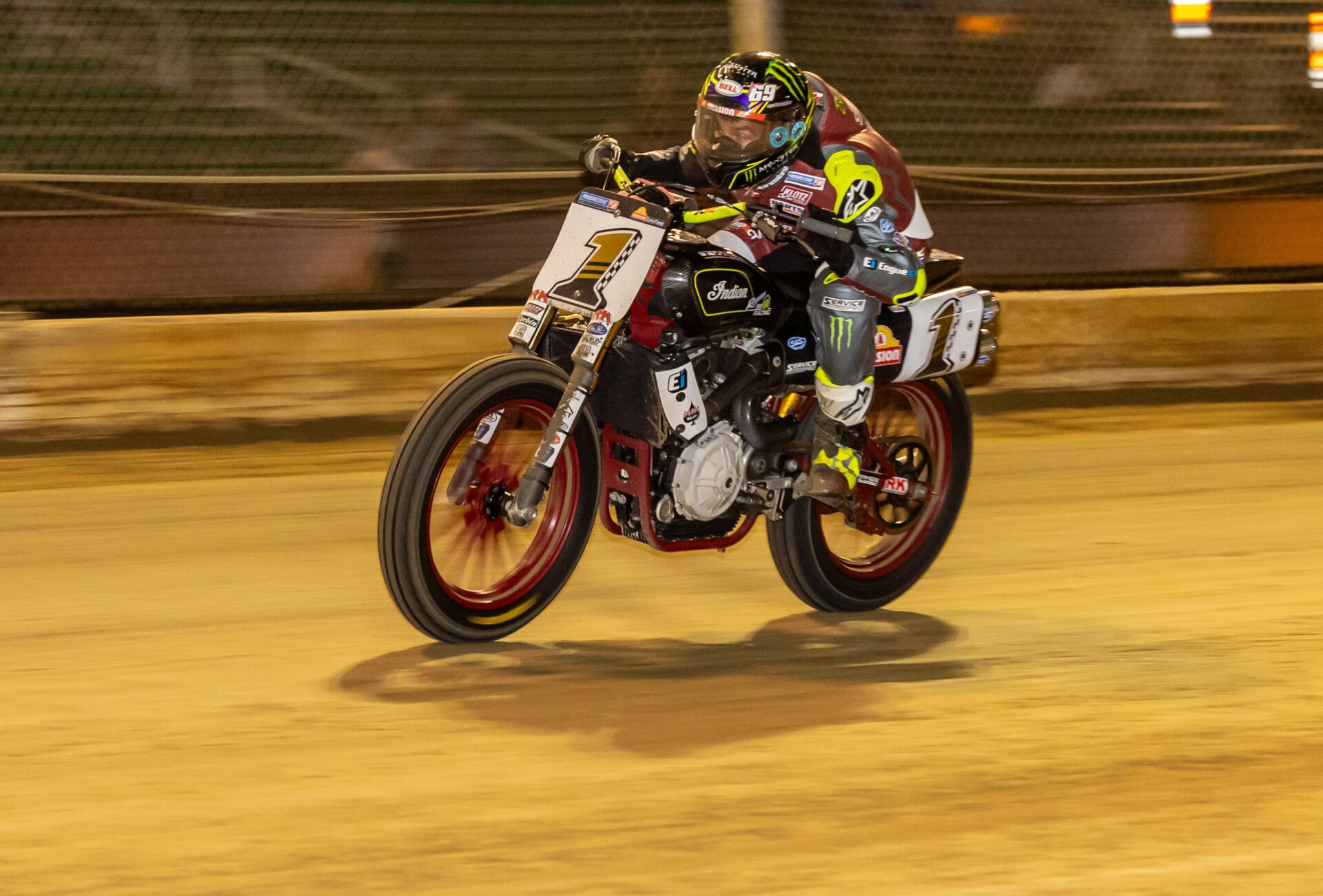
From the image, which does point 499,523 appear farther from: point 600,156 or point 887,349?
point 887,349

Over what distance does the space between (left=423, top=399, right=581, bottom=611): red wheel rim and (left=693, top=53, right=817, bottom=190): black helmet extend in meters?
0.94

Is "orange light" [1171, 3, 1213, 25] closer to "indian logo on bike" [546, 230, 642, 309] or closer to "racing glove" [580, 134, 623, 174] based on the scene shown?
"racing glove" [580, 134, 623, 174]

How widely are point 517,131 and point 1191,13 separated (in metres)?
4.39

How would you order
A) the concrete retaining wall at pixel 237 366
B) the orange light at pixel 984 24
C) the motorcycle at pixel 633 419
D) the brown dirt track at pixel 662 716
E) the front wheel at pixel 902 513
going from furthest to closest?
the orange light at pixel 984 24 < the concrete retaining wall at pixel 237 366 < the front wheel at pixel 902 513 < the motorcycle at pixel 633 419 < the brown dirt track at pixel 662 716

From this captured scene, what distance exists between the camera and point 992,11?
35.1 ft

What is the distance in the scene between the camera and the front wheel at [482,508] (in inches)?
193

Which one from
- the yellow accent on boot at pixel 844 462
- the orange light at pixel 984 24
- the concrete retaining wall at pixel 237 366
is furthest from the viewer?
the orange light at pixel 984 24

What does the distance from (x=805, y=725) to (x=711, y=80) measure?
193cm

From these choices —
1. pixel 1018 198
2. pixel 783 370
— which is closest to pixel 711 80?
pixel 783 370

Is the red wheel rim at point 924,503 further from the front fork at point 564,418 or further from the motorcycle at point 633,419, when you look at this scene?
the front fork at point 564,418

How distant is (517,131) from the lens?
32.3 ft

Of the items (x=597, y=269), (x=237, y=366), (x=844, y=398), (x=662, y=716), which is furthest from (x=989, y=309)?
(x=237, y=366)

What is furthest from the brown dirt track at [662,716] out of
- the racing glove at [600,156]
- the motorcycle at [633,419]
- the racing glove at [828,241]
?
the racing glove at [600,156]

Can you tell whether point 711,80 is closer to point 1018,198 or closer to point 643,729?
point 643,729
